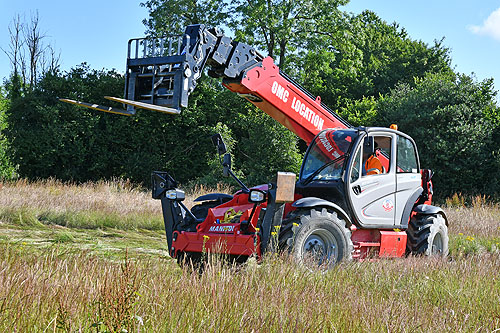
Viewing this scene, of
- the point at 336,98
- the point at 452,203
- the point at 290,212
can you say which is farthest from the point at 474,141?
the point at 290,212

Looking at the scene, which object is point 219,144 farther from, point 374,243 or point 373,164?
point 374,243

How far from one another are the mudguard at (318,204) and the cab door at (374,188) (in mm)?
412

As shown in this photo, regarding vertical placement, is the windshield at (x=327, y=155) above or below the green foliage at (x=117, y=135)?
below

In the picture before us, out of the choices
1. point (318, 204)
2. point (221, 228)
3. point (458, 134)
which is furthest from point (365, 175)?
point (458, 134)

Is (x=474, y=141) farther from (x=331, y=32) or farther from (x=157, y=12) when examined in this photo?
(x=157, y=12)

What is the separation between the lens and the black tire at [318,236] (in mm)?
7371

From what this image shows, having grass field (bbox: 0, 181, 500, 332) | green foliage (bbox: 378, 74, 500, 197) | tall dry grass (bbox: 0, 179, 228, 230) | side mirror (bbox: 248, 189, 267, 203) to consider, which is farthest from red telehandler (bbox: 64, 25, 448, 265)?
green foliage (bbox: 378, 74, 500, 197)

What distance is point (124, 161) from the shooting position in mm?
27500

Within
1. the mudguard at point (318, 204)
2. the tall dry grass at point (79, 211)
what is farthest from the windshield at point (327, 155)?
the tall dry grass at point (79, 211)

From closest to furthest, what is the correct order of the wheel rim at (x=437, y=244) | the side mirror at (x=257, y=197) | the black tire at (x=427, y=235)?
the side mirror at (x=257, y=197)
the black tire at (x=427, y=235)
the wheel rim at (x=437, y=244)

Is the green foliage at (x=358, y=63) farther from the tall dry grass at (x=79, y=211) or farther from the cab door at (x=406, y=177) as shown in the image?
the cab door at (x=406, y=177)

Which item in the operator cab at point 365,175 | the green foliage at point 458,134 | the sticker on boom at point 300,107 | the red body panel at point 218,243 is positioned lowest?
the red body panel at point 218,243

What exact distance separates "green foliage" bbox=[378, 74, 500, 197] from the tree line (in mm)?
43

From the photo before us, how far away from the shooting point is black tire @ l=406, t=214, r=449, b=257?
9.50 metres
